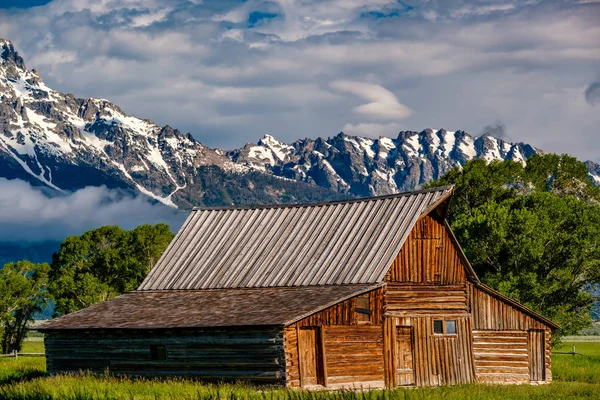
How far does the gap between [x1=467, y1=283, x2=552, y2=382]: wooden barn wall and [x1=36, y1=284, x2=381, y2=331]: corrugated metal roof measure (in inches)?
270

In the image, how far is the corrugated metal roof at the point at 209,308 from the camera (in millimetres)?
35250

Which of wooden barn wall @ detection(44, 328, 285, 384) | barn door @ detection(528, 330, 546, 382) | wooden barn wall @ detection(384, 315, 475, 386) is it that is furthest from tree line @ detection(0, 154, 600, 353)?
wooden barn wall @ detection(44, 328, 285, 384)

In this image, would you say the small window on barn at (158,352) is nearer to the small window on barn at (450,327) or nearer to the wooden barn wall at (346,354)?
the wooden barn wall at (346,354)

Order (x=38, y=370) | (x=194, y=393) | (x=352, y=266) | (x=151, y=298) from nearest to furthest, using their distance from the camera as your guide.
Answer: (x=194, y=393) → (x=352, y=266) → (x=151, y=298) → (x=38, y=370)

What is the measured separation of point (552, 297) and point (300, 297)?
80.9ft

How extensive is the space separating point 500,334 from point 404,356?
566cm

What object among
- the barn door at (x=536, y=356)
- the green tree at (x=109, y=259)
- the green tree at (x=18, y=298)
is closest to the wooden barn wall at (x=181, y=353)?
the barn door at (x=536, y=356)

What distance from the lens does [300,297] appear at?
123 ft

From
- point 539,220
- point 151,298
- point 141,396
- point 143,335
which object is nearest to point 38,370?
point 151,298

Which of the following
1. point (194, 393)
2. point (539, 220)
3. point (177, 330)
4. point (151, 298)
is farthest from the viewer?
point (539, 220)

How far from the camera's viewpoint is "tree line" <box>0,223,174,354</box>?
254 feet

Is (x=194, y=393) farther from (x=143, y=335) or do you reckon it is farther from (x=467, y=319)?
(x=467, y=319)

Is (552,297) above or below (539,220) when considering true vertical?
below

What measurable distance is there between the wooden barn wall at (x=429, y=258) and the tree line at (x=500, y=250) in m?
12.9
